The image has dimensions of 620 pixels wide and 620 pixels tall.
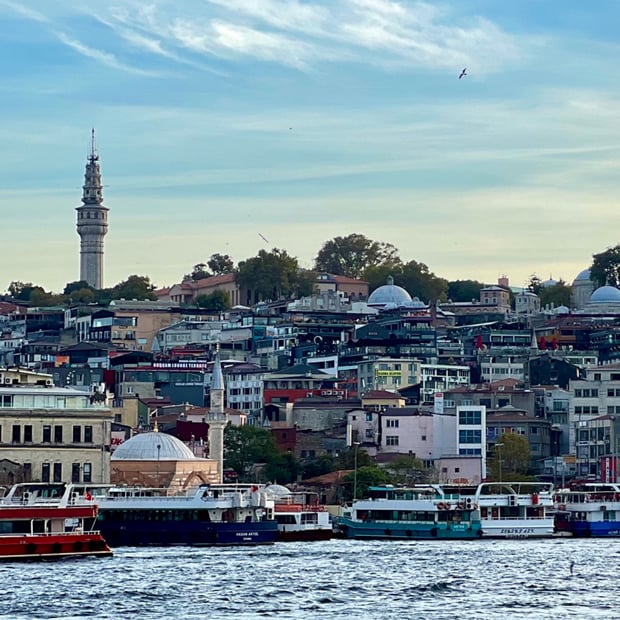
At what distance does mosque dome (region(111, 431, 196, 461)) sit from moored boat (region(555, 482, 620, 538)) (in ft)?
63.4

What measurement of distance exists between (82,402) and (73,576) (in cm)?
3712

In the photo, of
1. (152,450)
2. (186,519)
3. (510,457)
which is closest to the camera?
(186,519)

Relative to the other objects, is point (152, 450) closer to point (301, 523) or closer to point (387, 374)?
point (301, 523)

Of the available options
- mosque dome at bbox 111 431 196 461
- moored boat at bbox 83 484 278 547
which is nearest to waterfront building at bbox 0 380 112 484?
mosque dome at bbox 111 431 196 461

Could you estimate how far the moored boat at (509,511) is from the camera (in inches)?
4161

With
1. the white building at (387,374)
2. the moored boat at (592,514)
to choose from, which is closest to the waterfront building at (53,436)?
the moored boat at (592,514)

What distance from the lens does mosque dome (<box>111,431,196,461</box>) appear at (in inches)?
4596

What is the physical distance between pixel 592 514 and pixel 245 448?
30.0 m

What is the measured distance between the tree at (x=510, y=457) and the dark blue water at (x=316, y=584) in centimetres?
4458

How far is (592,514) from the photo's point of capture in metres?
111

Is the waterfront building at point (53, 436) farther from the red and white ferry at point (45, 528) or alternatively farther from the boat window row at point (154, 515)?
the red and white ferry at point (45, 528)

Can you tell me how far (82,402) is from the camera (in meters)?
111

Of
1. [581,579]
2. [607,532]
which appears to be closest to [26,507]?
[581,579]

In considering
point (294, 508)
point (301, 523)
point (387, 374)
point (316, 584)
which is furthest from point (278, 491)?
point (387, 374)
